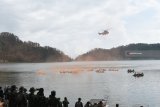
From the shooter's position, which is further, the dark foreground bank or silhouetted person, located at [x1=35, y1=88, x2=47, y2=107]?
silhouetted person, located at [x1=35, y1=88, x2=47, y2=107]

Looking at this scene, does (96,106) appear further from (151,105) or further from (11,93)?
(151,105)

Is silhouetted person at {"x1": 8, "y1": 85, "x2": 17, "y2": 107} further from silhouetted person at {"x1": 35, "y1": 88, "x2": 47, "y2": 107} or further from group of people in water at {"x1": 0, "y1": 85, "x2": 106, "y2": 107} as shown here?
silhouetted person at {"x1": 35, "y1": 88, "x2": 47, "y2": 107}

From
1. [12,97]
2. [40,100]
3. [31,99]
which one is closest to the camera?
[40,100]

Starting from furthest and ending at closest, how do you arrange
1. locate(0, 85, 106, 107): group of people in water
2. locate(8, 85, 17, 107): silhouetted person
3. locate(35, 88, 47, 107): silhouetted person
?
locate(8, 85, 17, 107): silhouetted person
locate(35, 88, 47, 107): silhouetted person
locate(0, 85, 106, 107): group of people in water

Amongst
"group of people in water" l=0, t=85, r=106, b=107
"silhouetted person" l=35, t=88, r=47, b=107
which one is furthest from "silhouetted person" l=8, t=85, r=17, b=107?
"silhouetted person" l=35, t=88, r=47, b=107

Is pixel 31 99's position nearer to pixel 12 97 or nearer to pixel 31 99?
pixel 31 99

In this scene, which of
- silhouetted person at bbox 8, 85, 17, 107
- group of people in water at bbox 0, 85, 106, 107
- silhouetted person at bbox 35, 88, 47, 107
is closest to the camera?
group of people in water at bbox 0, 85, 106, 107

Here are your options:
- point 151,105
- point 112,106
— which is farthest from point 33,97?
point 151,105

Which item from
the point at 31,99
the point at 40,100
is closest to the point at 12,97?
the point at 31,99

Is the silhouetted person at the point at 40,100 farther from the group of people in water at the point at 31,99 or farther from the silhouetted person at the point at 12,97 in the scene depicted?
the silhouetted person at the point at 12,97

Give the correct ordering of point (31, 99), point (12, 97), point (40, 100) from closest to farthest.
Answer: point (40, 100), point (31, 99), point (12, 97)

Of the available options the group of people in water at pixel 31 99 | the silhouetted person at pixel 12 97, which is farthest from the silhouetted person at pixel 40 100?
the silhouetted person at pixel 12 97
